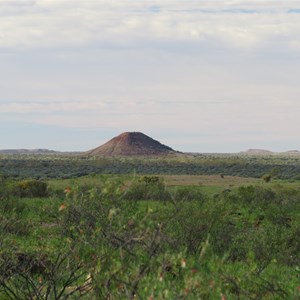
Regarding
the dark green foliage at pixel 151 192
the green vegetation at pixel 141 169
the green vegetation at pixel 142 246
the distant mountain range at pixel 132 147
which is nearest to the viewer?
the green vegetation at pixel 142 246

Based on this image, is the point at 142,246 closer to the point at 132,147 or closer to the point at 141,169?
the point at 141,169

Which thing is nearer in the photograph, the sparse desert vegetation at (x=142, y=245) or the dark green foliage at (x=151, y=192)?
the sparse desert vegetation at (x=142, y=245)

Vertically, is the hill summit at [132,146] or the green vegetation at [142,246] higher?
the hill summit at [132,146]

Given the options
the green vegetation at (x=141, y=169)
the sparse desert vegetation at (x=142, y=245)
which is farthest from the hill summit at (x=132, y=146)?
the sparse desert vegetation at (x=142, y=245)

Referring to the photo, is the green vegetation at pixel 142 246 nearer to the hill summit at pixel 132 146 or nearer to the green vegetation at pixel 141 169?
the green vegetation at pixel 141 169

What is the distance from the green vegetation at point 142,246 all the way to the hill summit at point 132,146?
12805cm

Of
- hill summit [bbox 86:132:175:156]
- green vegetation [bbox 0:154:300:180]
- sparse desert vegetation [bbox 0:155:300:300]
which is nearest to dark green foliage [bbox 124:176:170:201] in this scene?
sparse desert vegetation [bbox 0:155:300:300]

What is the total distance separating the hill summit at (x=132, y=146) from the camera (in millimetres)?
169000

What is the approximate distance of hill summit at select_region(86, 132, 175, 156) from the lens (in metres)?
169

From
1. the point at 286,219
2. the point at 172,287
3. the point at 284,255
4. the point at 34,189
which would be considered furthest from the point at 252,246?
the point at 34,189

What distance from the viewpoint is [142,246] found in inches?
334

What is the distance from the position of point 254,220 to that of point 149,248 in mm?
22653

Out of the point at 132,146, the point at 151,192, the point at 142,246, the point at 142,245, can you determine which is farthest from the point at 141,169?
the point at 132,146

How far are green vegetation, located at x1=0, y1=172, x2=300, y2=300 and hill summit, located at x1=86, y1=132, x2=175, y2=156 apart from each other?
128m
